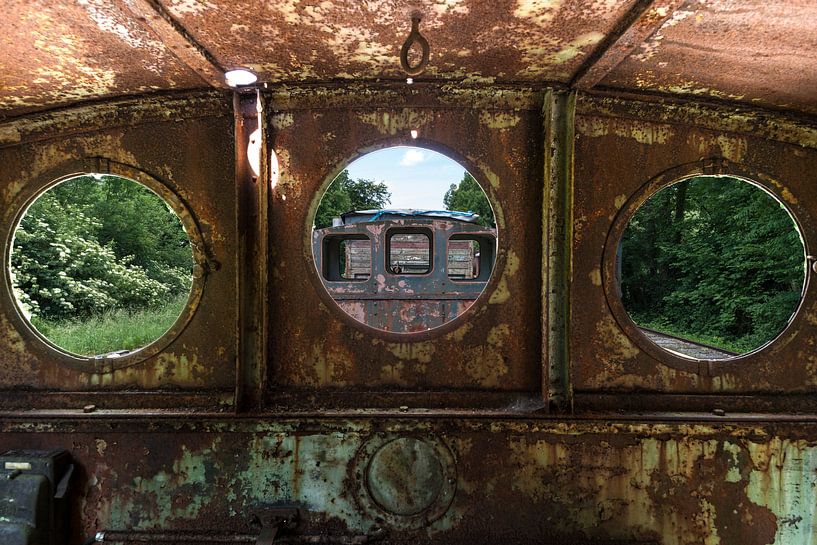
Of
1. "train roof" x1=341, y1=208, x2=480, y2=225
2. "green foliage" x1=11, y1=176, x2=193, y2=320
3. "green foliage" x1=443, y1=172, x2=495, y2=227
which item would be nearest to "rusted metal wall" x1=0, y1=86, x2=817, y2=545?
"train roof" x1=341, y1=208, x2=480, y2=225

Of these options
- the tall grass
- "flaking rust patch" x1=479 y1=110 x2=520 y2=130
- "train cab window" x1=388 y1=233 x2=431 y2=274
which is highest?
"flaking rust patch" x1=479 y1=110 x2=520 y2=130

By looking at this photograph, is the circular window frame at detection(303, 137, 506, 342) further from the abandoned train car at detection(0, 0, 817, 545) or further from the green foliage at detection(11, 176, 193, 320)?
the green foliage at detection(11, 176, 193, 320)

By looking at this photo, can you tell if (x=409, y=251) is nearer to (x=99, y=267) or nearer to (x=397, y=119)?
(x=397, y=119)

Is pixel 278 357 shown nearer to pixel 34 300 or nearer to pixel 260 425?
pixel 260 425

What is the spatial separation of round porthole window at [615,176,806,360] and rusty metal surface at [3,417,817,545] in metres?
3.41

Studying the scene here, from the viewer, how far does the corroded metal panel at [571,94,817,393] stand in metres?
2.49

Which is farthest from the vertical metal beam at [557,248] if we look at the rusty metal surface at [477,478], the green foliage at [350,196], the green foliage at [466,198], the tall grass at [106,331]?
the green foliage at [466,198]

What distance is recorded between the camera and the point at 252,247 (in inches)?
95.9

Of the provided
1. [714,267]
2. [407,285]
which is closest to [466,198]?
[714,267]

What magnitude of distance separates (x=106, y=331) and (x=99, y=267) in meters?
3.97

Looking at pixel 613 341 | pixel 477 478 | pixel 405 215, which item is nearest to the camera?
pixel 477 478

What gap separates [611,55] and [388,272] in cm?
487

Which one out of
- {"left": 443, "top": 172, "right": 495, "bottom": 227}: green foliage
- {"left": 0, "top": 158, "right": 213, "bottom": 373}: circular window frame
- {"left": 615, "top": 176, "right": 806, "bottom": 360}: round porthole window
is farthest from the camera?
{"left": 443, "top": 172, "right": 495, "bottom": 227}: green foliage

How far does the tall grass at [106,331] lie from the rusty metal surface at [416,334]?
572 cm
